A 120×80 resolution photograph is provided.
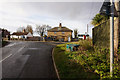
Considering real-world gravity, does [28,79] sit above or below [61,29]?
below

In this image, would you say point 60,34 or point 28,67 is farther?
point 60,34

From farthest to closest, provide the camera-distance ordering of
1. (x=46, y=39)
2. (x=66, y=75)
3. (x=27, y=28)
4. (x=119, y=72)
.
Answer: (x=27, y=28), (x=46, y=39), (x=66, y=75), (x=119, y=72)

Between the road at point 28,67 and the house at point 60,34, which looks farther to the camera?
the house at point 60,34

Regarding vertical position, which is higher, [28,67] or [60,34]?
[60,34]

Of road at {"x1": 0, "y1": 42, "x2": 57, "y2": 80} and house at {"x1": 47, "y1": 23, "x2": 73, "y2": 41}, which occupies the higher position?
house at {"x1": 47, "y1": 23, "x2": 73, "y2": 41}

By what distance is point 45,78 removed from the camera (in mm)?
4270

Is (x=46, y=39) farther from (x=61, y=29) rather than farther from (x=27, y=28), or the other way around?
(x=27, y=28)

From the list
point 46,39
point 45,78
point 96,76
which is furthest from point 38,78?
point 46,39

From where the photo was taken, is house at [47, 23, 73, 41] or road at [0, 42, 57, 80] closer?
road at [0, 42, 57, 80]

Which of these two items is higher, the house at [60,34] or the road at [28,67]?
the house at [60,34]

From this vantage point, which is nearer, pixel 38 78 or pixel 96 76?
pixel 96 76

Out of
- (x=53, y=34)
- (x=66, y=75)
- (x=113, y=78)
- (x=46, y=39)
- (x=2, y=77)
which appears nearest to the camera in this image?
(x=113, y=78)

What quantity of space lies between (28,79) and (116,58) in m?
5.15

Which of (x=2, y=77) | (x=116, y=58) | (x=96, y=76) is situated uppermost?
(x=116, y=58)
